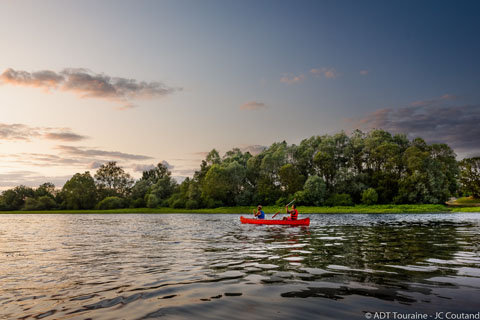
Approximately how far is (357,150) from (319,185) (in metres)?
22.1

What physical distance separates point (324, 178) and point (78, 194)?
83.0 m

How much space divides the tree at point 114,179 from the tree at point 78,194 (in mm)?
18386

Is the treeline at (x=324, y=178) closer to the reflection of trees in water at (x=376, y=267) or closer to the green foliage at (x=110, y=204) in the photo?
the green foliage at (x=110, y=204)

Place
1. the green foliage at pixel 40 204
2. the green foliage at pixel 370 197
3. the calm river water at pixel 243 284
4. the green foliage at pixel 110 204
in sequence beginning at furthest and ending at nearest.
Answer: the green foliage at pixel 40 204
the green foliage at pixel 110 204
the green foliage at pixel 370 197
the calm river water at pixel 243 284

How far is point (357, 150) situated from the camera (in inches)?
3898

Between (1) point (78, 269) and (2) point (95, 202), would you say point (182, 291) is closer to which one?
(1) point (78, 269)

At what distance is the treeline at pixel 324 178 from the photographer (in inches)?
3305

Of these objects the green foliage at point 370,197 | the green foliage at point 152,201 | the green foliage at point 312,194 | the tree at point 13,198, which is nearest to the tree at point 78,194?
the tree at point 13,198

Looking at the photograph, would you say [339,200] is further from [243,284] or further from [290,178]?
[243,284]

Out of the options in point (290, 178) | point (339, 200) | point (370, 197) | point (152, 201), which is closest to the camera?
point (370, 197)

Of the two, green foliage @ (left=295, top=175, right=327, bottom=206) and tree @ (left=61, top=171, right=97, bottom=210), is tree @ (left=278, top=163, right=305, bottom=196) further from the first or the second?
tree @ (left=61, top=171, right=97, bottom=210)

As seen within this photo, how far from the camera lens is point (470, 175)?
3903 inches

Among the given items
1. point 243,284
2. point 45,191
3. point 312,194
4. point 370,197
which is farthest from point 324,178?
point 45,191

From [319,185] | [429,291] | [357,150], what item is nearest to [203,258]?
[429,291]
